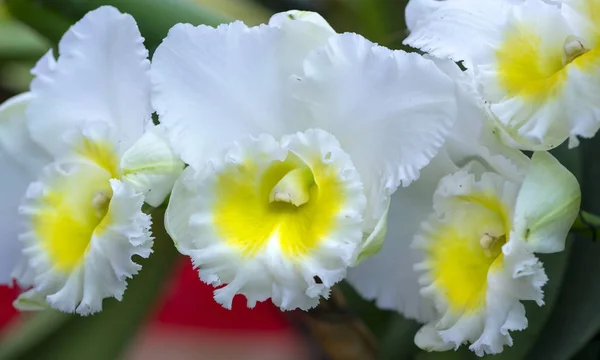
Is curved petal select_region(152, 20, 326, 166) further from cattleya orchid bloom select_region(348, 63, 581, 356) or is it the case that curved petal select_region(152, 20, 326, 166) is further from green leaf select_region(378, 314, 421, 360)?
→ green leaf select_region(378, 314, 421, 360)

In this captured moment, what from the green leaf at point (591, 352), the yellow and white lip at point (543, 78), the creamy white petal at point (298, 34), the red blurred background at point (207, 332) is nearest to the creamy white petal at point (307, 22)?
the creamy white petal at point (298, 34)

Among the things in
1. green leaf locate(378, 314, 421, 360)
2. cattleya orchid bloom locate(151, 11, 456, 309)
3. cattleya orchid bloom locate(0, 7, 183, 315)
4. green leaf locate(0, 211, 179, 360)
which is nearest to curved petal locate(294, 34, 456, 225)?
cattleya orchid bloom locate(151, 11, 456, 309)

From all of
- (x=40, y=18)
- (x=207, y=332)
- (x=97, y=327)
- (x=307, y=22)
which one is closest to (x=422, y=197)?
(x=307, y=22)

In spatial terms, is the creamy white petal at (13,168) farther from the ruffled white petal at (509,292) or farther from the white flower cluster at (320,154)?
the ruffled white petal at (509,292)

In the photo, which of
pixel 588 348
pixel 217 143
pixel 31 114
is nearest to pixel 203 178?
pixel 217 143

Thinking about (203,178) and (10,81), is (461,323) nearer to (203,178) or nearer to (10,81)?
(203,178)

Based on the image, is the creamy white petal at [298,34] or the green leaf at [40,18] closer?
the creamy white petal at [298,34]

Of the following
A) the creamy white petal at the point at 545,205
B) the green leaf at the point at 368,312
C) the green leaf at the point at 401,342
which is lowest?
the green leaf at the point at 368,312
